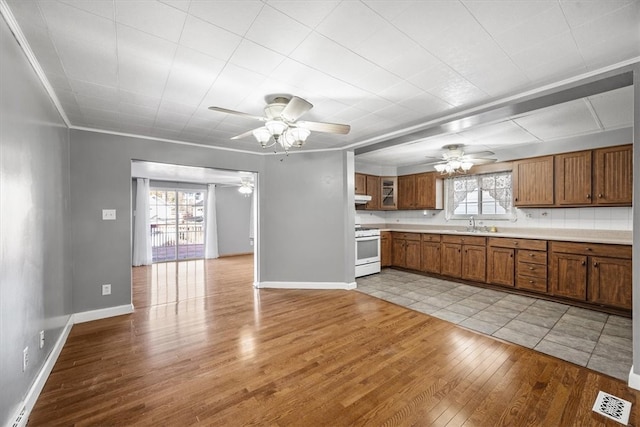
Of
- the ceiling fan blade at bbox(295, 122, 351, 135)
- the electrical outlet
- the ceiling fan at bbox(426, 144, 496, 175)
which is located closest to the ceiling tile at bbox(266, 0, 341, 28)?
the ceiling fan blade at bbox(295, 122, 351, 135)

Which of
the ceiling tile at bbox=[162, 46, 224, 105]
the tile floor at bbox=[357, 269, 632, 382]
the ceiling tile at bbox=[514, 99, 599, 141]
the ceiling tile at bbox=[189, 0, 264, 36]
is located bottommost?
the tile floor at bbox=[357, 269, 632, 382]

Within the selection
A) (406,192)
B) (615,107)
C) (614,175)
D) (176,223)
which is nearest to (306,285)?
(406,192)

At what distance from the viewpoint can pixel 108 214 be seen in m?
3.71

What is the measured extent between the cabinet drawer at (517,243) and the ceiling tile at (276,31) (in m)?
4.56

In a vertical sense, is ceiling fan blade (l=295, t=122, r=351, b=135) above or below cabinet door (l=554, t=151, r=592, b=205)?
above

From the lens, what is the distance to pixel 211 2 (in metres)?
1.53

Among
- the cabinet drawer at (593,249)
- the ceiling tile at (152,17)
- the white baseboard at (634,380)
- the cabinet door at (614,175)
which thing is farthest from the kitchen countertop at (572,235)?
the ceiling tile at (152,17)

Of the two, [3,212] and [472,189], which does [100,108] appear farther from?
[472,189]

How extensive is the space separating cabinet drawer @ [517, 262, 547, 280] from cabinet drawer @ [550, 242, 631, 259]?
0.33m

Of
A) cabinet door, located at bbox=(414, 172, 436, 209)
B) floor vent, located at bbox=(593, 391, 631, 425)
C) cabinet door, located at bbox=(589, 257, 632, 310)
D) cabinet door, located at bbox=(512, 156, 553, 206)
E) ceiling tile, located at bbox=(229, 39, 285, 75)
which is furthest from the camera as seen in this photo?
cabinet door, located at bbox=(414, 172, 436, 209)

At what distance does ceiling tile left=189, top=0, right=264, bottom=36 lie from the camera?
1539mm

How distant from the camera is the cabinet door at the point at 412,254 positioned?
19.5 ft

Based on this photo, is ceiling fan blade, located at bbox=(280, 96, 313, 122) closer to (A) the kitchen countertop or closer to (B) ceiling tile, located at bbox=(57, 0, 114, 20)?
(B) ceiling tile, located at bbox=(57, 0, 114, 20)

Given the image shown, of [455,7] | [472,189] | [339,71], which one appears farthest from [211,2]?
[472,189]
